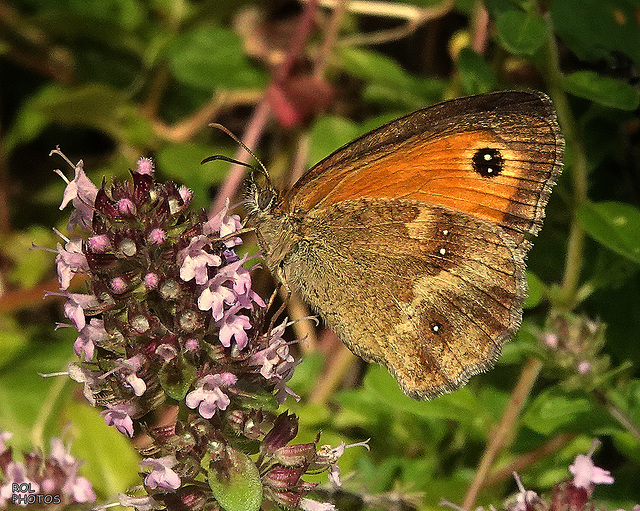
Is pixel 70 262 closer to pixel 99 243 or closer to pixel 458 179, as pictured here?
pixel 99 243

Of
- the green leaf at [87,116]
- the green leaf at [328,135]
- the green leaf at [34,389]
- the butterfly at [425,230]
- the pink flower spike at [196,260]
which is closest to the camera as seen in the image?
the pink flower spike at [196,260]

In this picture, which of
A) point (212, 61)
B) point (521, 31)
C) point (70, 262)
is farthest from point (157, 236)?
point (212, 61)

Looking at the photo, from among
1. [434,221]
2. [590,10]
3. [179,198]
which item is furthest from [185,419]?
[590,10]

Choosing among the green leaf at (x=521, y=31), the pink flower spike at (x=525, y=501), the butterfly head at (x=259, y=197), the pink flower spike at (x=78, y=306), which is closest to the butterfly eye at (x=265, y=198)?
the butterfly head at (x=259, y=197)

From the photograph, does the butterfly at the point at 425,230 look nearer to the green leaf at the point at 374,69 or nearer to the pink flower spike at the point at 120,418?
the pink flower spike at the point at 120,418

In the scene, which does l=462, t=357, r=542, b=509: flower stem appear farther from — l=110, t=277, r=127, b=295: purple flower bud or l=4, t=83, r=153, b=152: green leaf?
l=4, t=83, r=153, b=152: green leaf

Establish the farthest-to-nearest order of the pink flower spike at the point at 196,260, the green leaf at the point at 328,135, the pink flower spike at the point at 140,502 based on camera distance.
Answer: the green leaf at the point at 328,135 < the pink flower spike at the point at 140,502 < the pink flower spike at the point at 196,260
